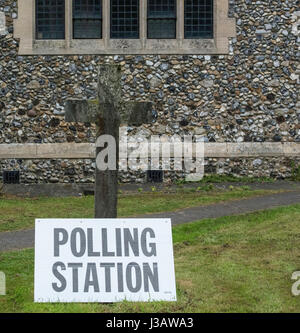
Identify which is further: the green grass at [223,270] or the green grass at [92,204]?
the green grass at [92,204]

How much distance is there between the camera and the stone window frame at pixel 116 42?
14.5 meters

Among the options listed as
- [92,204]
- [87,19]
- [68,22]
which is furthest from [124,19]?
[92,204]

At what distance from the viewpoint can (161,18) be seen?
14641 mm

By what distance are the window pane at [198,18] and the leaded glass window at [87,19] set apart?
195cm

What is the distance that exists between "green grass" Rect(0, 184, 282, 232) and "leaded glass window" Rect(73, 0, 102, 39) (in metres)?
4.00

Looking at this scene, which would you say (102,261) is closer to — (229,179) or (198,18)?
(229,179)

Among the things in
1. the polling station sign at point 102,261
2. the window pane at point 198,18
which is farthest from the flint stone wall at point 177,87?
the polling station sign at point 102,261

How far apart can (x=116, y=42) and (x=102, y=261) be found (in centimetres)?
966

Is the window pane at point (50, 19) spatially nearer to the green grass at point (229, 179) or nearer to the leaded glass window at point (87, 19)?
the leaded glass window at point (87, 19)

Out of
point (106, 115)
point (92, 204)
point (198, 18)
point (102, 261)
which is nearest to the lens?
point (102, 261)

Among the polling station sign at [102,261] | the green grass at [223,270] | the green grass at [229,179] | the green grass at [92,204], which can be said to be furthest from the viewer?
the green grass at [229,179]

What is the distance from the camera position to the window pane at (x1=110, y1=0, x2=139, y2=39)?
1461cm

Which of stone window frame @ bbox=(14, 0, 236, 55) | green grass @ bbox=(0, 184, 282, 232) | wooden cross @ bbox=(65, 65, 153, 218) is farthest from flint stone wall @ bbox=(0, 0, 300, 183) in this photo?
wooden cross @ bbox=(65, 65, 153, 218)

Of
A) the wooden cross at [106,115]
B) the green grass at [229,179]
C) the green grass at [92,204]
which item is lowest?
the green grass at [92,204]
